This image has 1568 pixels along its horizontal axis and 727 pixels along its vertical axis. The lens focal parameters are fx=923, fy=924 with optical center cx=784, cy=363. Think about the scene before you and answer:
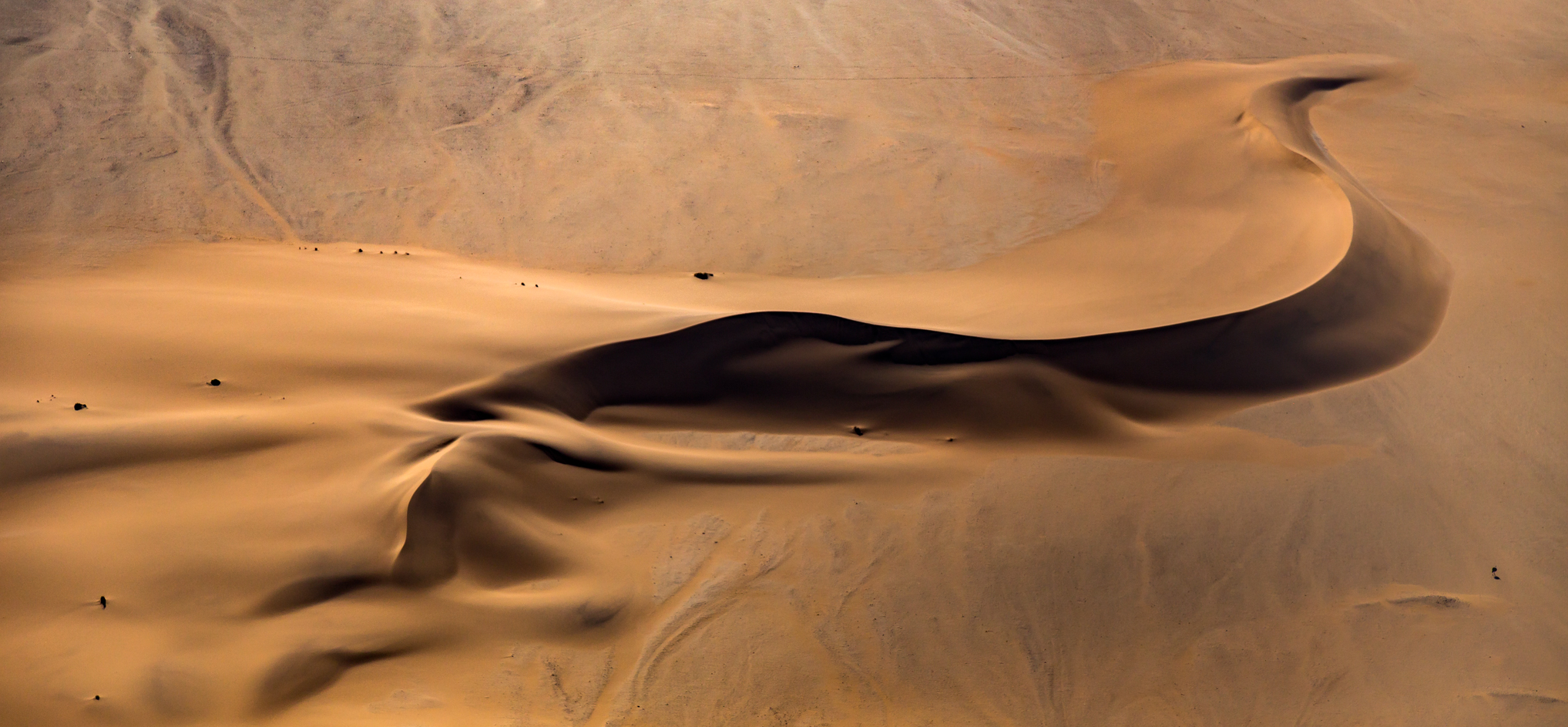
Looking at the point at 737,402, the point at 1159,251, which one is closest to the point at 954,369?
the point at 737,402

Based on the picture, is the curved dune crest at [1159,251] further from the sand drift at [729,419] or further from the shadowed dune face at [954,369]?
the shadowed dune face at [954,369]

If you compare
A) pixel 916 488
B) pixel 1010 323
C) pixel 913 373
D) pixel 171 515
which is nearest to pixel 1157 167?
pixel 1010 323

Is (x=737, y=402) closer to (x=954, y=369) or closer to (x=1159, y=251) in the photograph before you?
(x=954, y=369)

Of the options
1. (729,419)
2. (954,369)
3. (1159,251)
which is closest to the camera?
(729,419)

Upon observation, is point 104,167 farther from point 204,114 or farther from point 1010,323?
point 1010,323

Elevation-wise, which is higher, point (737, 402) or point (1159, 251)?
point (737, 402)

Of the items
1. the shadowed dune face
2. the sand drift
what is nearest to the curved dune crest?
the sand drift

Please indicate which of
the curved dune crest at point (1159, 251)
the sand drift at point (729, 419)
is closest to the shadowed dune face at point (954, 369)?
the sand drift at point (729, 419)

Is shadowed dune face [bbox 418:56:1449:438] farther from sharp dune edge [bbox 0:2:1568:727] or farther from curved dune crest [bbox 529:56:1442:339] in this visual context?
curved dune crest [bbox 529:56:1442:339]
